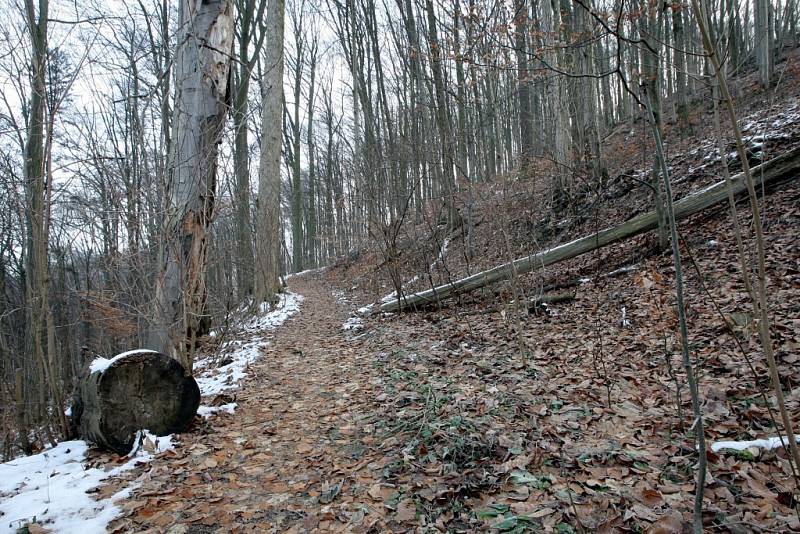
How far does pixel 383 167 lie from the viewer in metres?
7.93

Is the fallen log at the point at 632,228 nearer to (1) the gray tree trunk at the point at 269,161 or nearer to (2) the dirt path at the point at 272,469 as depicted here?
(2) the dirt path at the point at 272,469

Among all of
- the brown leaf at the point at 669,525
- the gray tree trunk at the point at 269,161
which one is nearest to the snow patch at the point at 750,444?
the brown leaf at the point at 669,525

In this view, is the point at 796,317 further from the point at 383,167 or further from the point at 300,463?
the point at 383,167

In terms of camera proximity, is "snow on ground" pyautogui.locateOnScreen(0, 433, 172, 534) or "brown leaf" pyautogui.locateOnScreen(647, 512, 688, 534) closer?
"brown leaf" pyautogui.locateOnScreen(647, 512, 688, 534)

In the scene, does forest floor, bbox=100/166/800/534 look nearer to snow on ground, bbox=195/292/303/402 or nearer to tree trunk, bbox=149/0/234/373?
snow on ground, bbox=195/292/303/402

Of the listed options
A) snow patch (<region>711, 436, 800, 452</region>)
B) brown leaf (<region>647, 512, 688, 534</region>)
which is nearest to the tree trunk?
brown leaf (<region>647, 512, 688, 534</region>)

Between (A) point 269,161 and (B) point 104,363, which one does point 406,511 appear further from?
(A) point 269,161

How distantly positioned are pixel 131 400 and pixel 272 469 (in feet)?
3.99

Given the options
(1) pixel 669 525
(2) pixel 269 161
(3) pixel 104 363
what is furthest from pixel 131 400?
(2) pixel 269 161

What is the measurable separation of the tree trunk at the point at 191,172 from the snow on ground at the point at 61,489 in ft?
3.65

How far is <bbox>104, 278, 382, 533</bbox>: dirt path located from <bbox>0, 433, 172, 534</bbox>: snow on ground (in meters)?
0.13

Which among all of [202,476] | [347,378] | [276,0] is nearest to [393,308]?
[347,378]

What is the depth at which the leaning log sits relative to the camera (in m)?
3.07

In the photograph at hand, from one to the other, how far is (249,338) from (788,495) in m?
6.86
